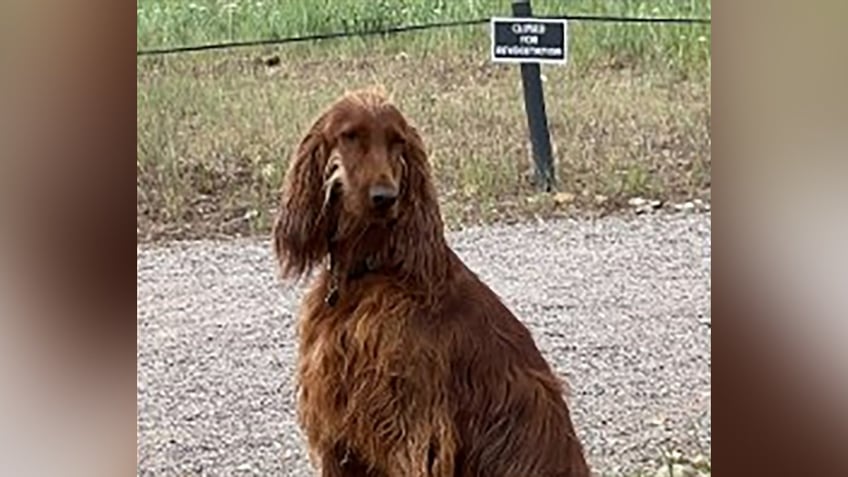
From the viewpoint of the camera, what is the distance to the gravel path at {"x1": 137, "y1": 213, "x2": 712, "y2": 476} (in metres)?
1.82

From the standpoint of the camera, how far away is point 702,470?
6.02 feet

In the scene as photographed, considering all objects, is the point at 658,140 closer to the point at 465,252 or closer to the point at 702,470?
the point at 465,252

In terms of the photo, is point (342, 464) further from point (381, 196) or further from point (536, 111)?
point (536, 111)

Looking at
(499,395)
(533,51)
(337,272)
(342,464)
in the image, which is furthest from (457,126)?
(342,464)

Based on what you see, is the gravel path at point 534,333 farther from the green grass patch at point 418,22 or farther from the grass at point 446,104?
the green grass patch at point 418,22

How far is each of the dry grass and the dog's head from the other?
0.10 feet

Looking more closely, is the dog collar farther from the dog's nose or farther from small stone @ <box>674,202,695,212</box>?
small stone @ <box>674,202,695,212</box>

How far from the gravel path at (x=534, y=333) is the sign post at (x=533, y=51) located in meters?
0.11

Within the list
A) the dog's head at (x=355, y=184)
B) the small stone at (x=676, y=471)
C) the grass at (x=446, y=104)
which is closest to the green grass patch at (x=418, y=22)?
the grass at (x=446, y=104)

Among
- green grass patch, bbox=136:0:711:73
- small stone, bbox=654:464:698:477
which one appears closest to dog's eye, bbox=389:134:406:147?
green grass patch, bbox=136:0:711:73
